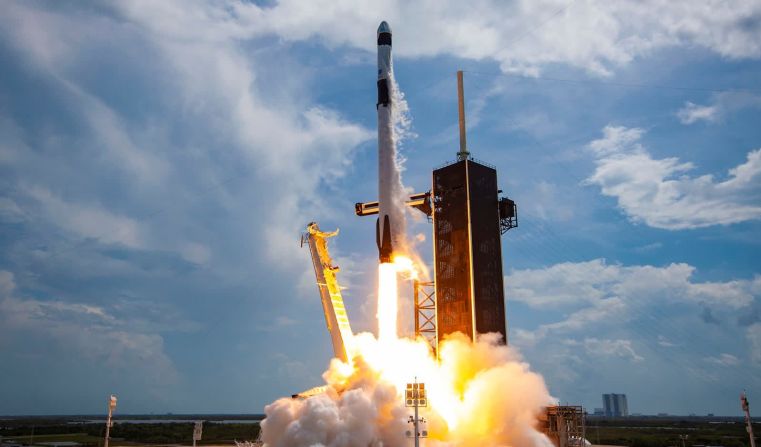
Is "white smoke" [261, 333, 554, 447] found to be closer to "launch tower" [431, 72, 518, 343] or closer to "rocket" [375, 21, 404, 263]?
"launch tower" [431, 72, 518, 343]

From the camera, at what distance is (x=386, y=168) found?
172ft

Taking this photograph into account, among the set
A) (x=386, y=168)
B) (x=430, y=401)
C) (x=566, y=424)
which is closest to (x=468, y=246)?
(x=386, y=168)

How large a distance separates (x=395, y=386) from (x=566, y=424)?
16.0m

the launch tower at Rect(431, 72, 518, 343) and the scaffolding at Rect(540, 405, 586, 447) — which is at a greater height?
the launch tower at Rect(431, 72, 518, 343)

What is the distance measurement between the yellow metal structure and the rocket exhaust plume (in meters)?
2.68

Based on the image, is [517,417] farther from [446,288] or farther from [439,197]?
[439,197]

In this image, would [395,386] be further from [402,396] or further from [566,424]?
[566,424]

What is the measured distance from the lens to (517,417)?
46.7 m

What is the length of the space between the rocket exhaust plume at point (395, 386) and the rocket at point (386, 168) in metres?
0.08

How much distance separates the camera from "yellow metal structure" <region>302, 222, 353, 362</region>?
57125 mm

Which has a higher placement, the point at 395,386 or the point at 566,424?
the point at 395,386

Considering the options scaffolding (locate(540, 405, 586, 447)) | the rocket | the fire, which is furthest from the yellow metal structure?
scaffolding (locate(540, 405, 586, 447))

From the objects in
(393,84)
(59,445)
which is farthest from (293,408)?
(59,445)

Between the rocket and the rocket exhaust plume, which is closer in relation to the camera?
the rocket exhaust plume
